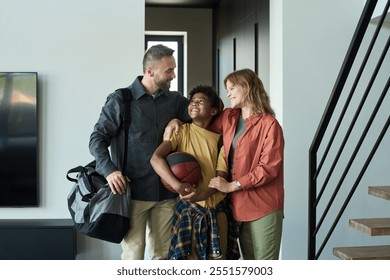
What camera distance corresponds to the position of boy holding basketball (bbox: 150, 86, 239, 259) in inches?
116

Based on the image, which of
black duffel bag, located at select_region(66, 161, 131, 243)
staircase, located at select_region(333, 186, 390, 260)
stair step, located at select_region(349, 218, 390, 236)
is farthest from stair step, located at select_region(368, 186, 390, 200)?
black duffel bag, located at select_region(66, 161, 131, 243)

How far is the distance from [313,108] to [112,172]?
2422mm

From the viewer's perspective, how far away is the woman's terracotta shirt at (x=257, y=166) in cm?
291

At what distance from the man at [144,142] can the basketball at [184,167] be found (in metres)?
0.18

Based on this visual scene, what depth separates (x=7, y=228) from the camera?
15.9 feet

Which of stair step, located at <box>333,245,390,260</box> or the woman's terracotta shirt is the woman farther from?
stair step, located at <box>333,245,390,260</box>

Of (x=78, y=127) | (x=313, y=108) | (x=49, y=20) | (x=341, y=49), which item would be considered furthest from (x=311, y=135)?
(x=49, y=20)

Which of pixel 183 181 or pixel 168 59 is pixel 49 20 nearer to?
pixel 168 59

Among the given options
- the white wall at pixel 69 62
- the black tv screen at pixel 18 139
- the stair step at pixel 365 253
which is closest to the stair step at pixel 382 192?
the stair step at pixel 365 253

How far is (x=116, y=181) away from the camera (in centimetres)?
295

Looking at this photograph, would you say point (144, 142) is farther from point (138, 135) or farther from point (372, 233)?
point (372, 233)

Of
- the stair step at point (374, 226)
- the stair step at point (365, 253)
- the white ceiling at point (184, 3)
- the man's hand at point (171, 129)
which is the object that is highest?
the white ceiling at point (184, 3)

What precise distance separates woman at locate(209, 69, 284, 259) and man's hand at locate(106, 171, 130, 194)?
16.5 inches

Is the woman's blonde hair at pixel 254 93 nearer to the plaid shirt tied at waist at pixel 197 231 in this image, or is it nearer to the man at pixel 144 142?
the man at pixel 144 142
